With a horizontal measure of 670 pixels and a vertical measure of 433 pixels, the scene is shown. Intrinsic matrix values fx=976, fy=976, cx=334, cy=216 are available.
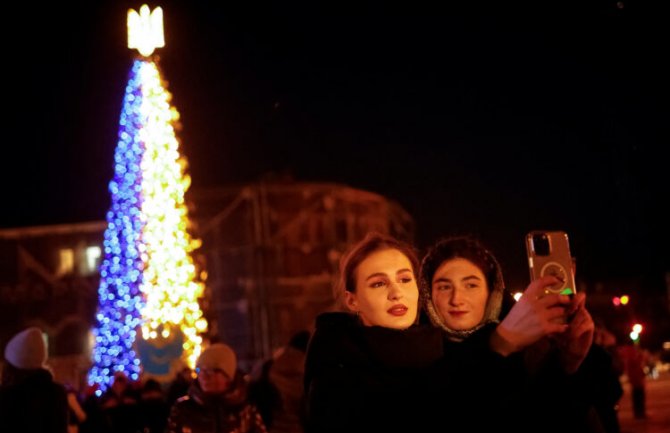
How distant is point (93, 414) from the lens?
10.3 metres

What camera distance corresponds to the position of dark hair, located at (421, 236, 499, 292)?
10.4ft

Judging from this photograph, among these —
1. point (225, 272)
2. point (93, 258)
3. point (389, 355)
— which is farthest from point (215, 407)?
point (93, 258)

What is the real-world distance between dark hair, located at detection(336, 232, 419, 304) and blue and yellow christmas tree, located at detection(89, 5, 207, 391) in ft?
63.2

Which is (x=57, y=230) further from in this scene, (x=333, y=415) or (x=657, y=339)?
(x=333, y=415)

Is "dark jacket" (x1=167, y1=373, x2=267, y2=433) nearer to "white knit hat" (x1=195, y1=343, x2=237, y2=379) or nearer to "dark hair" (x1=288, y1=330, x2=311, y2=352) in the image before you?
"white knit hat" (x1=195, y1=343, x2=237, y2=379)

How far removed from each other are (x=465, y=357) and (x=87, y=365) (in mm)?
45802

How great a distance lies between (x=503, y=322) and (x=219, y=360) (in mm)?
4491

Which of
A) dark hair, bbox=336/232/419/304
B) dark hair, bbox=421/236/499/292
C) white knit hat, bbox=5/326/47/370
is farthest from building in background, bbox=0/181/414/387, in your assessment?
dark hair, bbox=421/236/499/292

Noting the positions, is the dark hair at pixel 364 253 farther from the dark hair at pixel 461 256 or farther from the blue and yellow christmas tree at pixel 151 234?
the blue and yellow christmas tree at pixel 151 234

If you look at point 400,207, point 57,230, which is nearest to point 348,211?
point 400,207

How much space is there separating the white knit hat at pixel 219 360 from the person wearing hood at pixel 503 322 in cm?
362

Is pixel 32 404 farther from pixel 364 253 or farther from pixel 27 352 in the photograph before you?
pixel 364 253

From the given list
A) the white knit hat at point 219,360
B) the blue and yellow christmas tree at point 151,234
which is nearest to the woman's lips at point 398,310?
the white knit hat at point 219,360

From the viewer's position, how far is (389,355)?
9.93ft
